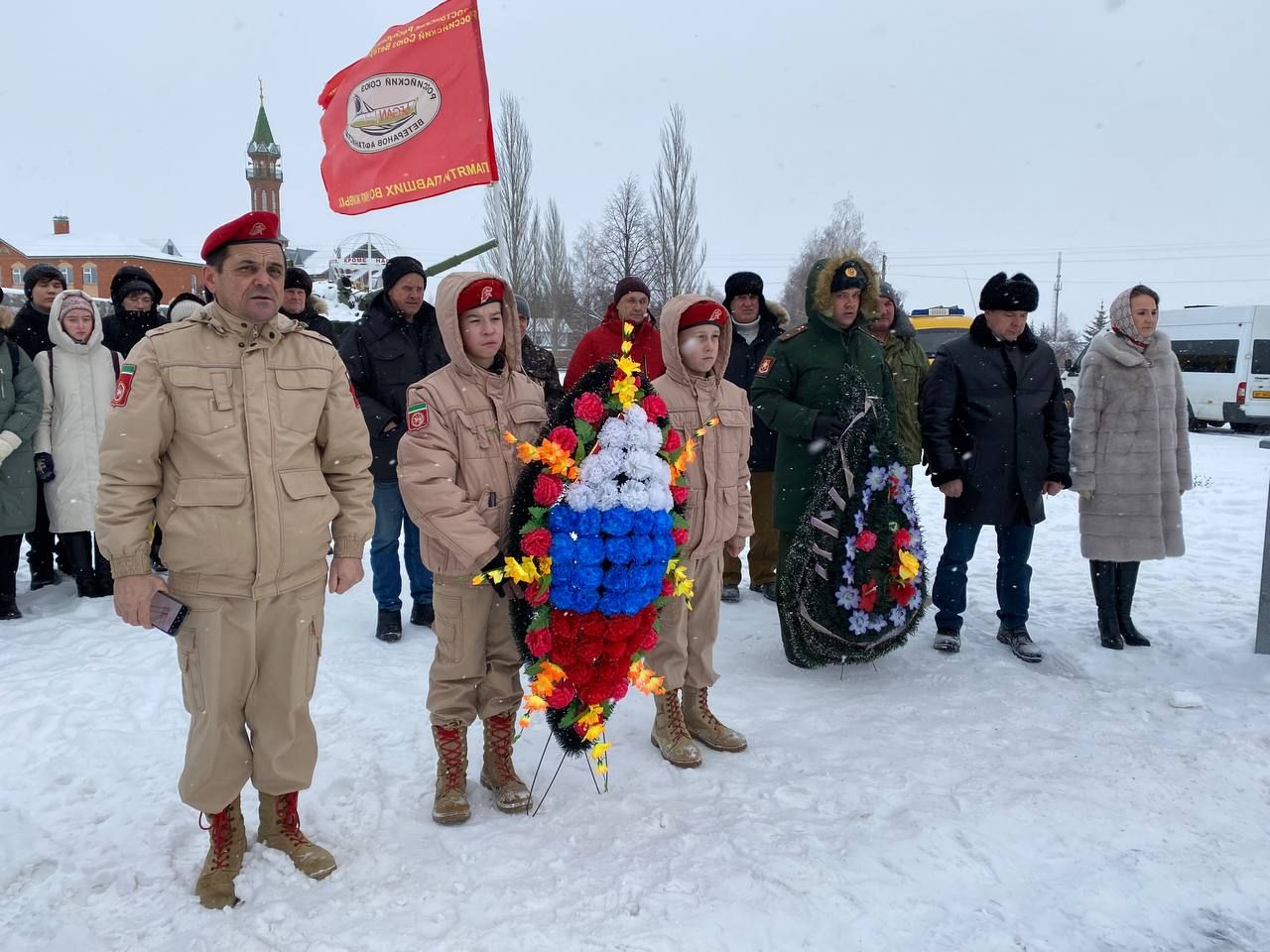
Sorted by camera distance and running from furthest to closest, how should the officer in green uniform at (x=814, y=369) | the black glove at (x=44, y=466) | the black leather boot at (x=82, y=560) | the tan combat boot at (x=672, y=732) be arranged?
the black leather boot at (x=82, y=560), the black glove at (x=44, y=466), the officer in green uniform at (x=814, y=369), the tan combat boot at (x=672, y=732)

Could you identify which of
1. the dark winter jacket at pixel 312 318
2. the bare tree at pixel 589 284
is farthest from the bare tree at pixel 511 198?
the dark winter jacket at pixel 312 318

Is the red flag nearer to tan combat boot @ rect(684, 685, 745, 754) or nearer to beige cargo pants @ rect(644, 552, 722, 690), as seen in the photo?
beige cargo pants @ rect(644, 552, 722, 690)

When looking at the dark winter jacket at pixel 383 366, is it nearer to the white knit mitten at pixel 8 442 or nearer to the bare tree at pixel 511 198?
the white knit mitten at pixel 8 442

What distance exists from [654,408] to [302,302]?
362cm

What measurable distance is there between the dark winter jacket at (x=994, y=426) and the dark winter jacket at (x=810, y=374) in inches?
18.2

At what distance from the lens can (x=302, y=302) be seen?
5867 mm

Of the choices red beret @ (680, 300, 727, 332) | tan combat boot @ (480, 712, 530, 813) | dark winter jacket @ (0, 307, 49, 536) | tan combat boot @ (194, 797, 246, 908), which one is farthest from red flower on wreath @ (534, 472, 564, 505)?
dark winter jacket @ (0, 307, 49, 536)

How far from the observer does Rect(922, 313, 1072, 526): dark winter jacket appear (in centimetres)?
491

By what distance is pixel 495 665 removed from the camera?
3320mm

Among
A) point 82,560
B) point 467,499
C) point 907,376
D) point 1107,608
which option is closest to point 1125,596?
point 1107,608

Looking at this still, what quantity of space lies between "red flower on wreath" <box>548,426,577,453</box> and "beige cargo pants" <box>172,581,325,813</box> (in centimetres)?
96

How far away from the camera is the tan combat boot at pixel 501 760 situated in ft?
10.9

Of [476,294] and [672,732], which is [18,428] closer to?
[476,294]

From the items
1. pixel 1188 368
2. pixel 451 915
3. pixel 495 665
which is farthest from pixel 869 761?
pixel 1188 368
